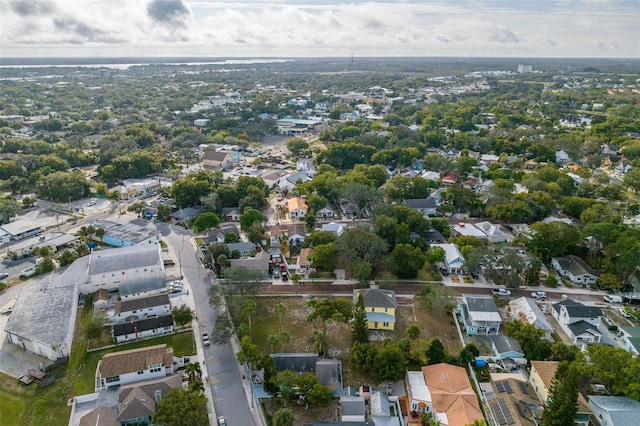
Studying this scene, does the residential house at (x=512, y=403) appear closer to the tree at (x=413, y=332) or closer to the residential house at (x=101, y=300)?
the tree at (x=413, y=332)

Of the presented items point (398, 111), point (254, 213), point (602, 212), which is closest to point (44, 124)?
point (254, 213)

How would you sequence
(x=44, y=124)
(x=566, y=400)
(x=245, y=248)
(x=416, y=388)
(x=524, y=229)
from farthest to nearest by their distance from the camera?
(x=44, y=124), (x=524, y=229), (x=245, y=248), (x=416, y=388), (x=566, y=400)

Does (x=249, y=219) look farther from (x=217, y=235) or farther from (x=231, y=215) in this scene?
(x=231, y=215)

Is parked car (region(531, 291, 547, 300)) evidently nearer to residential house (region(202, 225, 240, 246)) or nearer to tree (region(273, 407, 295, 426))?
tree (region(273, 407, 295, 426))

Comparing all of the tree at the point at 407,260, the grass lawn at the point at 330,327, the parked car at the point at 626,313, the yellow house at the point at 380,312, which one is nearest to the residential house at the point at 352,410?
the grass lawn at the point at 330,327

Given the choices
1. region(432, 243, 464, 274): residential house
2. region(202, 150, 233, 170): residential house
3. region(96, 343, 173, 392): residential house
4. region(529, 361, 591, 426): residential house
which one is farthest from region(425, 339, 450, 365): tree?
region(202, 150, 233, 170): residential house

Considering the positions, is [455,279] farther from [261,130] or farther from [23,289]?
[261,130]
